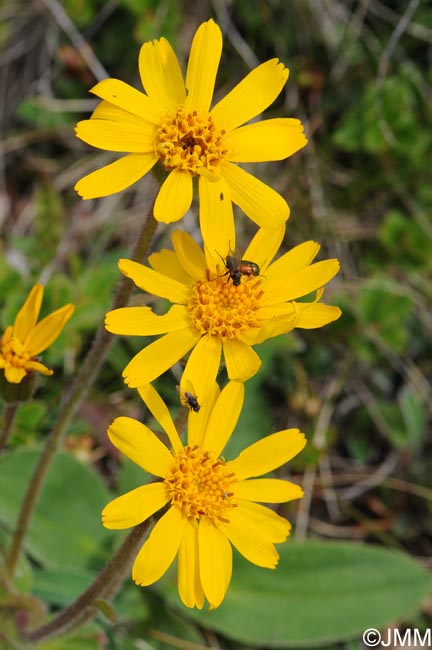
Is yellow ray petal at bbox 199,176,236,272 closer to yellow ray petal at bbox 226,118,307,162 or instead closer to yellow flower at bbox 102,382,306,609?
yellow ray petal at bbox 226,118,307,162

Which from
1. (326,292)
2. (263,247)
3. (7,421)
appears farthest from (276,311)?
(326,292)

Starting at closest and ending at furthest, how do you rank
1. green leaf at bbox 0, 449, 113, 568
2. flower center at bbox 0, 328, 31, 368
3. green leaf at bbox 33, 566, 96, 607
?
flower center at bbox 0, 328, 31, 368 → green leaf at bbox 33, 566, 96, 607 → green leaf at bbox 0, 449, 113, 568

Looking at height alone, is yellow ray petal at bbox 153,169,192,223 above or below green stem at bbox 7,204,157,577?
above

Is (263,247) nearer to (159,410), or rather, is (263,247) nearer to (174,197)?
(174,197)

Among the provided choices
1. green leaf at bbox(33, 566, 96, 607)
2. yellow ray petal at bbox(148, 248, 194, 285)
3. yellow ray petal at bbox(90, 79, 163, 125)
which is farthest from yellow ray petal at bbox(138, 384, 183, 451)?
green leaf at bbox(33, 566, 96, 607)

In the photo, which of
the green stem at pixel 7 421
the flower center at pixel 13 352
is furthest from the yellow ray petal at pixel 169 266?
the green stem at pixel 7 421

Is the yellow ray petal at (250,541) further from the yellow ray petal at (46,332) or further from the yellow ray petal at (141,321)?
the yellow ray petal at (46,332)

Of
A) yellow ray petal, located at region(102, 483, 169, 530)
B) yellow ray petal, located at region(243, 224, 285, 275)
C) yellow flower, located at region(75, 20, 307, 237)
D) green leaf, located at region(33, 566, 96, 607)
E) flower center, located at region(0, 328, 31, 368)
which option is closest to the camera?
yellow ray petal, located at region(102, 483, 169, 530)

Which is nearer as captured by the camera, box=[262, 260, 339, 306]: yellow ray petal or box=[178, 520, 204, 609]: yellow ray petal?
box=[178, 520, 204, 609]: yellow ray petal
